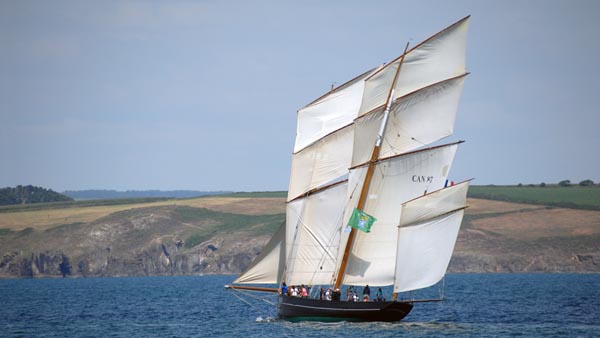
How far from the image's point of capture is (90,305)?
107 metres

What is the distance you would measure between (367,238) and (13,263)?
134 m

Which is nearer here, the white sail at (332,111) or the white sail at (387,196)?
the white sail at (387,196)

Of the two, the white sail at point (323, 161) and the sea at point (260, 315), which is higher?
the white sail at point (323, 161)

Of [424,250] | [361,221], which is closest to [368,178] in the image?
[361,221]

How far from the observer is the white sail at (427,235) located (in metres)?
71.6

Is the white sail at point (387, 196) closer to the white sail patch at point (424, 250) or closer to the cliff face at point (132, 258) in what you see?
the white sail patch at point (424, 250)

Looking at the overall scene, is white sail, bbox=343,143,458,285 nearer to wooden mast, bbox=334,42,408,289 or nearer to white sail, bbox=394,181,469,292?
wooden mast, bbox=334,42,408,289

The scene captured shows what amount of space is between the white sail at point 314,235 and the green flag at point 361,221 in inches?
123

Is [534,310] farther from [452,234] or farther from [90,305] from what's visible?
[90,305]

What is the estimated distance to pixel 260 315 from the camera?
88.4m

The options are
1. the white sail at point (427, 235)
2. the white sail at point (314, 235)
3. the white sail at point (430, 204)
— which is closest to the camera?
the white sail at point (430, 204)

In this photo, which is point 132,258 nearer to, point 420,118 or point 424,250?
point 424,250

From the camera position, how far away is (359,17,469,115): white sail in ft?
240

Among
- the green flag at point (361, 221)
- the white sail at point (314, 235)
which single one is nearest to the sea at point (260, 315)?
the white sail at point (314, 235)
